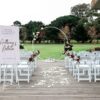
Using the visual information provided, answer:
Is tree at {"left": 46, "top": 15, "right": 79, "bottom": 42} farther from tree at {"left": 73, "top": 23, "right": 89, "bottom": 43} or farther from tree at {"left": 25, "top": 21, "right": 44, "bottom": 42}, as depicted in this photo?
tree at {"left": 25, "top": 21, "right": 44, "bottom": 42}

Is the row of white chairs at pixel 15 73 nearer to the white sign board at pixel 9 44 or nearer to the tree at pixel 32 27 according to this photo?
the white sign board at pixel 9 44

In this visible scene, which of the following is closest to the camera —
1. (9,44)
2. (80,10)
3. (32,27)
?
(9,44)

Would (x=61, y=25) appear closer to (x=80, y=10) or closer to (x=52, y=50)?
(x=80, y=10)

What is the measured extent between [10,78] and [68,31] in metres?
86.5

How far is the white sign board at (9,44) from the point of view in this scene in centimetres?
1362

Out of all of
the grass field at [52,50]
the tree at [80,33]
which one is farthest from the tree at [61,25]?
the grass field at [52,50]

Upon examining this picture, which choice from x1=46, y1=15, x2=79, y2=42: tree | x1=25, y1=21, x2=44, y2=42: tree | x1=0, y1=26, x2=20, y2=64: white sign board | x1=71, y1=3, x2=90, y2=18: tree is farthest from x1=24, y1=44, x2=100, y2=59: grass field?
x1=71, y1=3, x2=90, y2=18: tree

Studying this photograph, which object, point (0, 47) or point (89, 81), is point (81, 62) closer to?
point (89, 81)

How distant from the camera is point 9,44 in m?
13.9

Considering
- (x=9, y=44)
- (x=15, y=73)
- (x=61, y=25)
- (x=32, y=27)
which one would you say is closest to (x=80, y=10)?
(x=61, y=25)

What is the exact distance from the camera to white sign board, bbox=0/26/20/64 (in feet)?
Answer: 44.7

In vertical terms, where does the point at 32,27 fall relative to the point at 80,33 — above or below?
above

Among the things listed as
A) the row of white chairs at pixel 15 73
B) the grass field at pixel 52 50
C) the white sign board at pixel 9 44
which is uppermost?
the white sign board at pixel 9 44

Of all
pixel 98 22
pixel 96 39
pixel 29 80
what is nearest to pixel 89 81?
pixel 29 80
